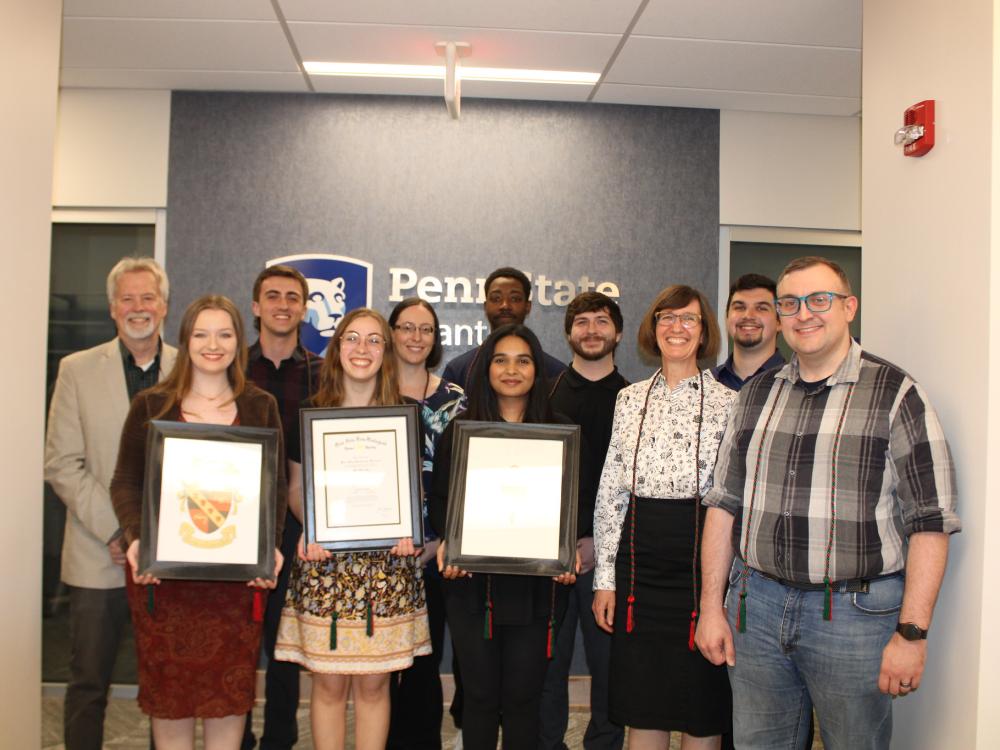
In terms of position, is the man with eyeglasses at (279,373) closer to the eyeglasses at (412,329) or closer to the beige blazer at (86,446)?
the eyeglasses at (412,329)

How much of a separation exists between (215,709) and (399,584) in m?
0.70

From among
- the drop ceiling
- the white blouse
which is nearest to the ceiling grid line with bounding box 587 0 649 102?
the drop ceiling

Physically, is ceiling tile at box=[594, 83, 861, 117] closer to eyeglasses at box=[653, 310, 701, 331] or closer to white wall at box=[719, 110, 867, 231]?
white wall at box=[719, 110, 867, 231]

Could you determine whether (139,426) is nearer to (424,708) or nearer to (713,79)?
(424,708)

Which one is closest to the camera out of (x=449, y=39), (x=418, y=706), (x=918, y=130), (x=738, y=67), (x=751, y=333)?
(x=918, y=130)

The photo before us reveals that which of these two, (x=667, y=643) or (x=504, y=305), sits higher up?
(x=504, y=305)

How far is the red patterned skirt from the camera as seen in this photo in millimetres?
2725

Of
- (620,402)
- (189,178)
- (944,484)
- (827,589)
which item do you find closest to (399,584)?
(620,402)

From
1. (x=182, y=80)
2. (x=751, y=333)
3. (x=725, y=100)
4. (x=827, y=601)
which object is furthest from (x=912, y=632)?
(x=182, y=80)

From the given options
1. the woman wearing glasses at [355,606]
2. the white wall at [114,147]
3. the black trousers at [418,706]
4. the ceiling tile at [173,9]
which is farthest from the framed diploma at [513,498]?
the white wall at [114,147]

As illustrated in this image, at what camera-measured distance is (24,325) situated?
9.40 ft

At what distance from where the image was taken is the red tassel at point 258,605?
2746 mm

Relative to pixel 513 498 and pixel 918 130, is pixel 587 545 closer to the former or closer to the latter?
pixel 513 498

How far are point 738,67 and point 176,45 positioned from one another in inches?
107
